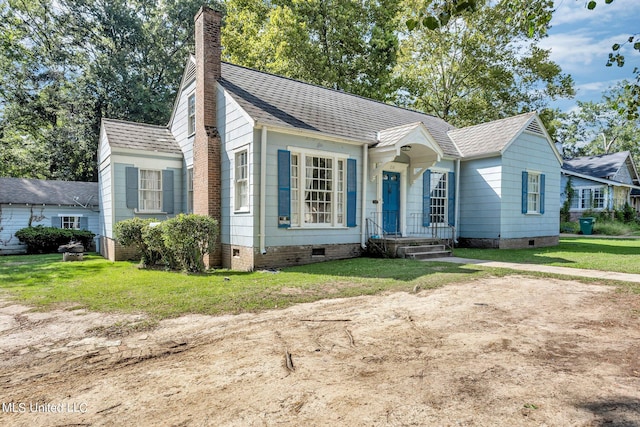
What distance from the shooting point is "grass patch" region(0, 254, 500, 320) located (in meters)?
5.97

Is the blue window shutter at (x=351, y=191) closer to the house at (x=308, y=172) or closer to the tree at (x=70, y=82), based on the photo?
the house at (x=308, y=172)

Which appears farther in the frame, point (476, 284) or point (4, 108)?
point (4, 108)

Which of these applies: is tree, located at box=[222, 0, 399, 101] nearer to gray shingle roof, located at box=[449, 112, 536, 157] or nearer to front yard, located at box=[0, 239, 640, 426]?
gray shingle roof, located at box=[449, 112, 536, 157]

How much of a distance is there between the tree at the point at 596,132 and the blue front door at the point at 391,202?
4932 centimetres

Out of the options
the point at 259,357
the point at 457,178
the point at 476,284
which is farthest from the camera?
the point at 457,178

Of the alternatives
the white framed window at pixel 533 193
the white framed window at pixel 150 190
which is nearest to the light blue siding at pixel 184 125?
the white framed window at pixel 150 190

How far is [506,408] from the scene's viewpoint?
2688mm

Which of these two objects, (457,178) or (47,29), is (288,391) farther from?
(47,29)

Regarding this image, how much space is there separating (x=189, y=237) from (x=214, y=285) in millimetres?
1945

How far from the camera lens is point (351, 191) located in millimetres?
11188

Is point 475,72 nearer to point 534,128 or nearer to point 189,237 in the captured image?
point 534,128

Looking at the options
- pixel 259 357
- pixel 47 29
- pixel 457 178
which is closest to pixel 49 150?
pixel 47 29

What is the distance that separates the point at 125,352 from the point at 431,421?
10.4 feet

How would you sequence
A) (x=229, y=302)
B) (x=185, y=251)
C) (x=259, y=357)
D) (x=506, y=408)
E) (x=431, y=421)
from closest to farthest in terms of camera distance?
(x=431, y=421), (x=506, y=408), (x=259, y=357), (x=229, y=302), (x=185, y=251)
